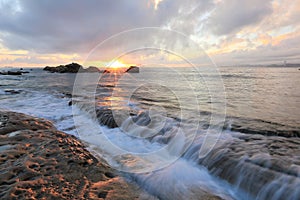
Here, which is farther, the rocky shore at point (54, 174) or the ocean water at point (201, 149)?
the ocean water at point (201, 149)

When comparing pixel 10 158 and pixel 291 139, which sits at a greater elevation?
pixel 291 139

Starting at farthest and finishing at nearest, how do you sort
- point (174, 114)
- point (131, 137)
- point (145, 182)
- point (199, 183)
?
1. point (174, 114)
2. point (131, 137)
3. point (199, 183)
4. point (145, 182)

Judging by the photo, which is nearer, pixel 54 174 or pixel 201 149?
pixel 54 174

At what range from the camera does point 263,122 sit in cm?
740

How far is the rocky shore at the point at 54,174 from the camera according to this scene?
2764mm

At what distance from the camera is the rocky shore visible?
276cm

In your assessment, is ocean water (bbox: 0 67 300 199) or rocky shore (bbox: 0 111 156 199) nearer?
rocky shore (bbox: 0 111 156 199)

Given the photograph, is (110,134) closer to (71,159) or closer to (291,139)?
(71,159)

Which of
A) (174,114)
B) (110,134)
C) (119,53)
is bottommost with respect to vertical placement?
(110,134)

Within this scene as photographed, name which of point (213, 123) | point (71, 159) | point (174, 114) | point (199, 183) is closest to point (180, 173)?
point (199, 183)

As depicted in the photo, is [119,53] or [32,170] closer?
[32,170]

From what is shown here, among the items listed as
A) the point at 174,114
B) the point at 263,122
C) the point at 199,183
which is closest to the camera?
the point at 199,183

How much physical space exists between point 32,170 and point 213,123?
6.33 meters

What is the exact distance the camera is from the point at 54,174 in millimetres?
3240
